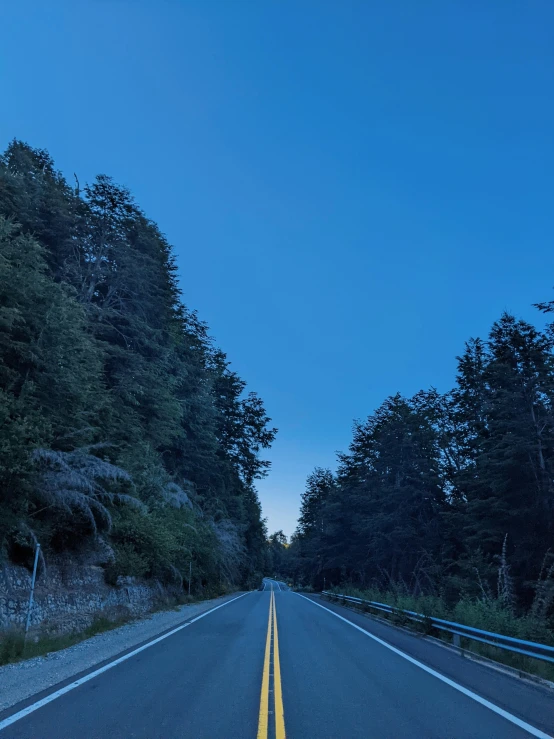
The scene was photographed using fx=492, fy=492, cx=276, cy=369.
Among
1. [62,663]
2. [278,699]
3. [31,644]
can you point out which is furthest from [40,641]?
[278,699]

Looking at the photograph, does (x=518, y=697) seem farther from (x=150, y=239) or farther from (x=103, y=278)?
(x=150, y=239)

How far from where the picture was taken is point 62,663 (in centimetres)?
852

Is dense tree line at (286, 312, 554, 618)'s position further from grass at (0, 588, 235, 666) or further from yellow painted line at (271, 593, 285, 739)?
grass at (0, 588, 235, 666)

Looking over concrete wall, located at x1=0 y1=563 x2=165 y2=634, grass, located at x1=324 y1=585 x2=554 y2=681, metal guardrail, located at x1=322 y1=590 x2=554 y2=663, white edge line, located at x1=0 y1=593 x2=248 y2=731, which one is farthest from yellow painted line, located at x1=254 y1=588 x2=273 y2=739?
concrete wall, located at x1=0 y1=563 x2=165 y2=634

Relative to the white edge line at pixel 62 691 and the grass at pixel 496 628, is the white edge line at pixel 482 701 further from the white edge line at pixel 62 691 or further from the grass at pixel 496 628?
the white edge line at pixel 62 691

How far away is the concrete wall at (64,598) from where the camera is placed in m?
10.4

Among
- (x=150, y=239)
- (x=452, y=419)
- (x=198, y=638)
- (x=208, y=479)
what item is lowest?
(x=198, y=638)

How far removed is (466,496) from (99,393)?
24.0 meters

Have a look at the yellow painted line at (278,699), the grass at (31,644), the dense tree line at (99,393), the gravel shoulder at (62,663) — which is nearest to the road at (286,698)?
the yellow painted line at (278,699)

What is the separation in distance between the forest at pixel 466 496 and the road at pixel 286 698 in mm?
2796

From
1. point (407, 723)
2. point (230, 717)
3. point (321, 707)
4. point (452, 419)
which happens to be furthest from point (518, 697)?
point (452, 419)

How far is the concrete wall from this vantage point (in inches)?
408

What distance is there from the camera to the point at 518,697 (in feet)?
22.2

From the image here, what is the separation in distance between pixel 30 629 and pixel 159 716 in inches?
263
